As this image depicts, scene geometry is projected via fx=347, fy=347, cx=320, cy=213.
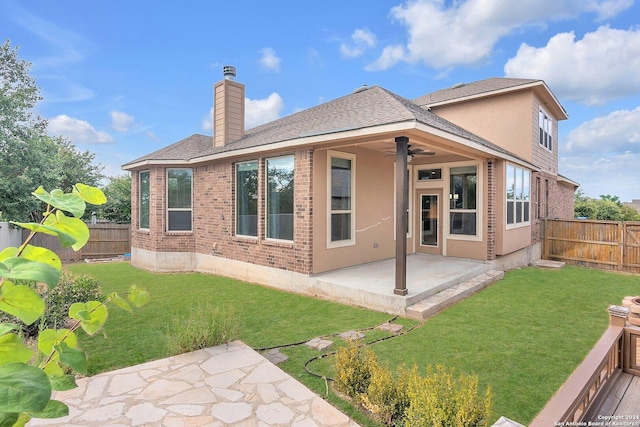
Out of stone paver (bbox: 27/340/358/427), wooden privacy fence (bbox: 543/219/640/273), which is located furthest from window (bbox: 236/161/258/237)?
wooden privacy fence (bbox: 543/219/640/273)

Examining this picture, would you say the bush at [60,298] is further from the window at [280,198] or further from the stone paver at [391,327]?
the stone paver at [391,327]

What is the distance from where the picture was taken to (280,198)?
8523 mm

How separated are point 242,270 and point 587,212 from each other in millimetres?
26529

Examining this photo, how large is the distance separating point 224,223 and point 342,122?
470 centimetres

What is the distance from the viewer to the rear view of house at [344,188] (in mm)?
7793

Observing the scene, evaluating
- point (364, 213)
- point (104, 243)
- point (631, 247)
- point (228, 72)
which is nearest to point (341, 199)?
point (364, 213)

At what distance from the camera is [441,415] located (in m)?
2.60

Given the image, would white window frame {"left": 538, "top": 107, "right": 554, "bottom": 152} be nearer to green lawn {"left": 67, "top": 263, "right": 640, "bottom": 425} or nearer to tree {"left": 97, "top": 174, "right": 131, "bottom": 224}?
green lawn {"left": 67, "top": 263, "right": 640, "bottom": 425}

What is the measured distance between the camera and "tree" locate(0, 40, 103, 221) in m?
14.0

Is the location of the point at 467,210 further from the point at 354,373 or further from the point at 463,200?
the point at 354,373

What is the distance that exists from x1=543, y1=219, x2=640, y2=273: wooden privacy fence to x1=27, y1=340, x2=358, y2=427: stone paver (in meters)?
12.2

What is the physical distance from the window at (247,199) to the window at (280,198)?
56 cm

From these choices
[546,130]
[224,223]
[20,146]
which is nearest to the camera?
[224,223]

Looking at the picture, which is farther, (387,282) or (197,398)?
(387,282)
